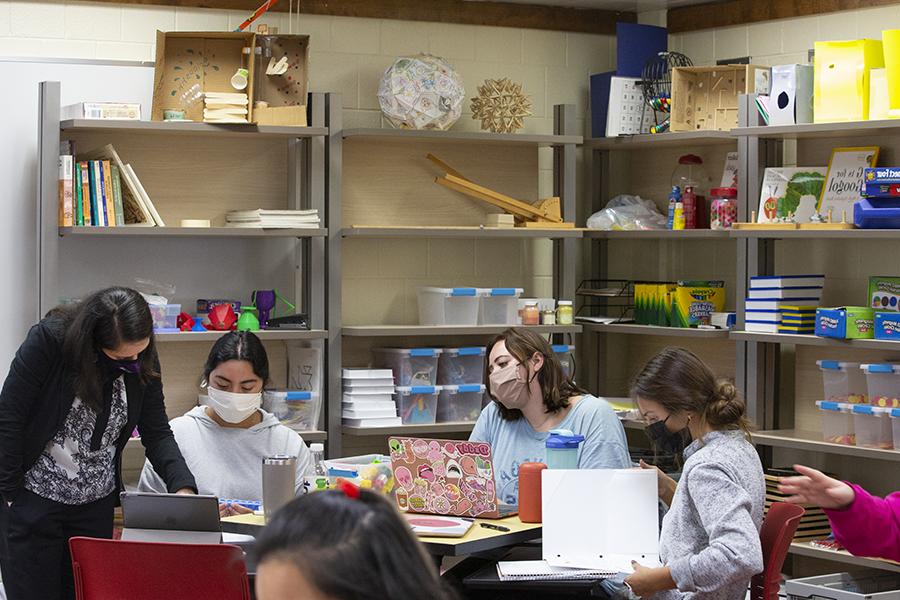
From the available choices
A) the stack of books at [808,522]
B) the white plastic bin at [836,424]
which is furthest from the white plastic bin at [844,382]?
the stack of books at [808,522]

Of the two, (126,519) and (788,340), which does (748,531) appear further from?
(788,340)

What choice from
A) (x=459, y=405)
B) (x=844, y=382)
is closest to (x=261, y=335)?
(x=459, y=405)

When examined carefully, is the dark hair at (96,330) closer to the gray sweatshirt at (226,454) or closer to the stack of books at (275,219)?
the gray sweatshirt at (226,454)

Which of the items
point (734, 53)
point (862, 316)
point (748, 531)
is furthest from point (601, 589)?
point (734, 53)

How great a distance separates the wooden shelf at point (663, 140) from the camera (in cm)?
524

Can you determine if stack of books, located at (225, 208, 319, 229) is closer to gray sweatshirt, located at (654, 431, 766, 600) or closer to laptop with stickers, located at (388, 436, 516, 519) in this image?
laptop with stickers, located at (388, 436, 516, 519)

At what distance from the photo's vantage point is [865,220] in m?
4.61

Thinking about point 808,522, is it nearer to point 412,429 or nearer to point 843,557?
point 843,557

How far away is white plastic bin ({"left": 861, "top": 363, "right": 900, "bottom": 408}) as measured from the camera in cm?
467

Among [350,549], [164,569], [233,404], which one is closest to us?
[350,549]

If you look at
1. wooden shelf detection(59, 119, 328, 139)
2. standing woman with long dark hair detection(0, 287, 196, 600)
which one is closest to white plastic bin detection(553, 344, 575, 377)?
wooden shelf detection(59, 119, 328, 139)

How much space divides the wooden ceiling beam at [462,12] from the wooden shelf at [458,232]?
95 cm

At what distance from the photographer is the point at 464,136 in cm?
525

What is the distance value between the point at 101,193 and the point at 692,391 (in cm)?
252
